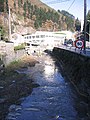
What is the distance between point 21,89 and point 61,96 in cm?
372

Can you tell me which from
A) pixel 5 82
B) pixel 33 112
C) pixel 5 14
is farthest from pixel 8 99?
pixel 5 14

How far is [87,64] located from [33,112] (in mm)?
5976

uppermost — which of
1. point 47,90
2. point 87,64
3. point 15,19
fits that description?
point 15,19

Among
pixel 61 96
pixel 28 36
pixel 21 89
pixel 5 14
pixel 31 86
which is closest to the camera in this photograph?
pixel 61 96

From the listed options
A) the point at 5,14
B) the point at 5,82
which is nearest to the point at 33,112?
the point at 5,82

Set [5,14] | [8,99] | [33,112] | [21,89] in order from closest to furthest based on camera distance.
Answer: [33,112] → [8,99] → [21,89] → [5,14]

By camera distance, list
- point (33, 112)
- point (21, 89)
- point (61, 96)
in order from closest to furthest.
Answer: point (33, 112) < point (61, 96) < point (21, 89)

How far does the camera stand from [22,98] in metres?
20.4

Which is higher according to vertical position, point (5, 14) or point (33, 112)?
point (5, 14)

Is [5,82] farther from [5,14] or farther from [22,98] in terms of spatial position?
[5,14]

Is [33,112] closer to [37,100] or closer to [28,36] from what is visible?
[37,100]

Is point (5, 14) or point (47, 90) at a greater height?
point (5, 14)

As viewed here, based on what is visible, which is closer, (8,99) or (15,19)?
(8,99)

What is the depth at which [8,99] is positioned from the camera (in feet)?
64.5
